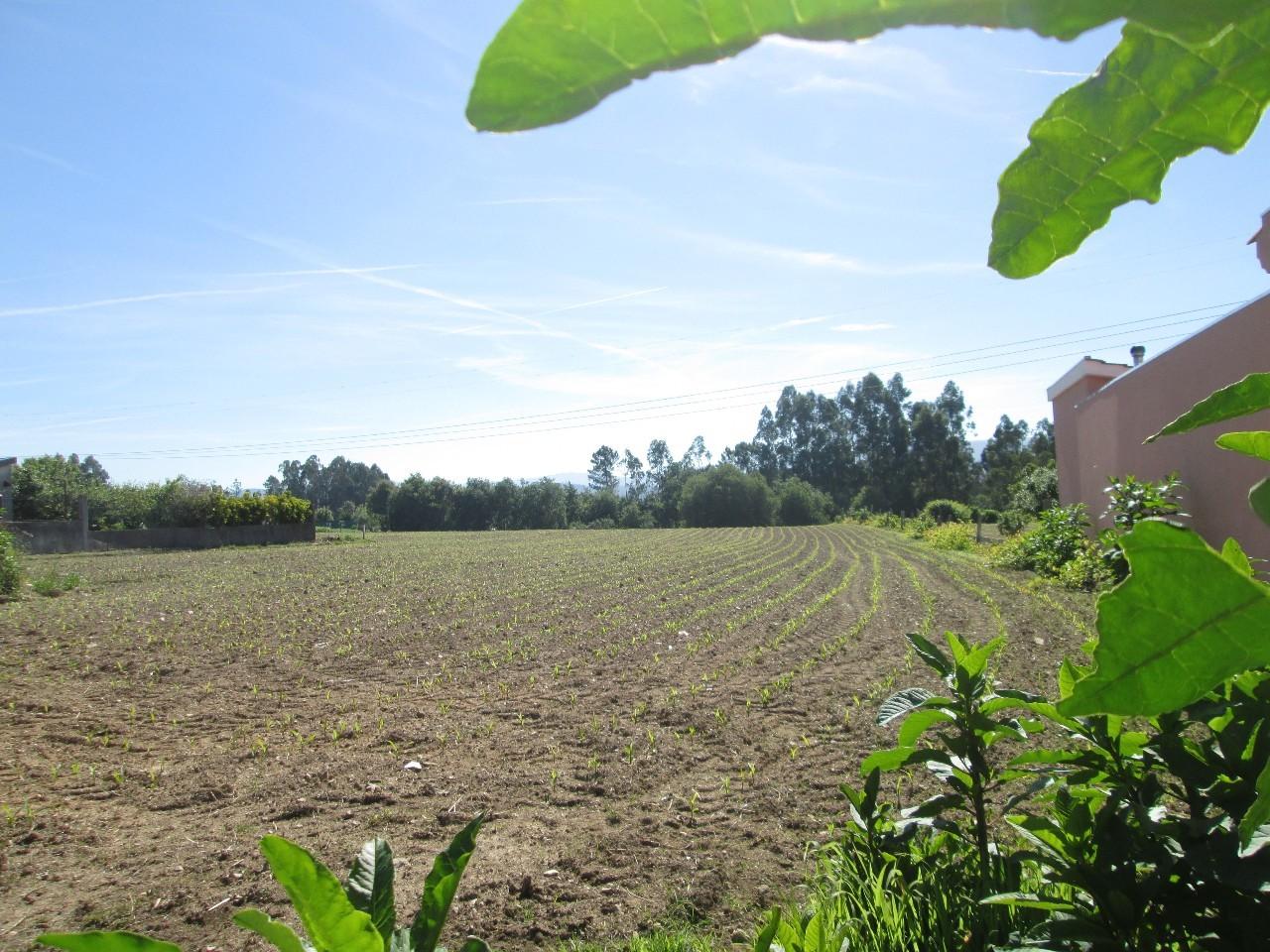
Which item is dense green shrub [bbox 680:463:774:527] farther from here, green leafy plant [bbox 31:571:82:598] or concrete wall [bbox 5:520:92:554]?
green leafy plant [bbox 31:571:82:598]

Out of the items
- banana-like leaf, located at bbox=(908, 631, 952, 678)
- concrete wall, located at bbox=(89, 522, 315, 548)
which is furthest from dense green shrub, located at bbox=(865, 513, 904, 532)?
banana-like leaf, located at bbox=(908, 631, 952, 678)

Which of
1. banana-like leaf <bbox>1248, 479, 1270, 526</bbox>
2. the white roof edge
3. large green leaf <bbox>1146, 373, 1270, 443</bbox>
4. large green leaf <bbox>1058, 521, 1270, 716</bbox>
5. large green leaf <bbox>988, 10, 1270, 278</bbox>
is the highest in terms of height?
the white roof edge

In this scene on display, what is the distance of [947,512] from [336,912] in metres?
45.0

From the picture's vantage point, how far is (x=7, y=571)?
1433cm

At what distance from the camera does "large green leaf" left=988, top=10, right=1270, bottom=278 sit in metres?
0.33

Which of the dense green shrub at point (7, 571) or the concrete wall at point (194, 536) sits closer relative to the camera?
the dense green shrub at point (7, 571)

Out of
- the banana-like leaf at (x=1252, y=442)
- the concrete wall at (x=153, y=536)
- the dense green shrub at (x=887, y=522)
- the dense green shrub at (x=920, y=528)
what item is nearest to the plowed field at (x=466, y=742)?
the banana-like leaf at (x=1252, y=442)

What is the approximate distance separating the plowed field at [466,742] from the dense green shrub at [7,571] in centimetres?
194

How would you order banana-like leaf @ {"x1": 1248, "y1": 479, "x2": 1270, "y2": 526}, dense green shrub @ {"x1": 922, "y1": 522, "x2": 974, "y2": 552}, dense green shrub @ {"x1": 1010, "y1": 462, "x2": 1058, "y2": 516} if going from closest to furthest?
banana-like leaf @ {"x1": 1248, "y1": 479, "x2": 1270, "y2": 526} → dense green shrub @ {"x1": 922, "y1": 522, "x2": 974, "y2": 552} → dense green shrub @ {"x1": 1010, "y1": 462, "x2": 1058, "y2": 516}

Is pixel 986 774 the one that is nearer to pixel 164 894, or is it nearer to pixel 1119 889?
pixel 1119 889

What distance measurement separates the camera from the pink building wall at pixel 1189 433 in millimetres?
8734

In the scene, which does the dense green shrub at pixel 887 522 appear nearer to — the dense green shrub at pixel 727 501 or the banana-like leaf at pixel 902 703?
the dense green shrub at pixel 727 501

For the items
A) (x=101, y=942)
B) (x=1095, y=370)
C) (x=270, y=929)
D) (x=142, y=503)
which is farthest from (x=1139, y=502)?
(x=142, y=503)

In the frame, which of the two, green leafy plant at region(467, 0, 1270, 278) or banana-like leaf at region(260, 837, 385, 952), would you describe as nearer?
green leafy plant at region(467, 0, 1270, 278)
